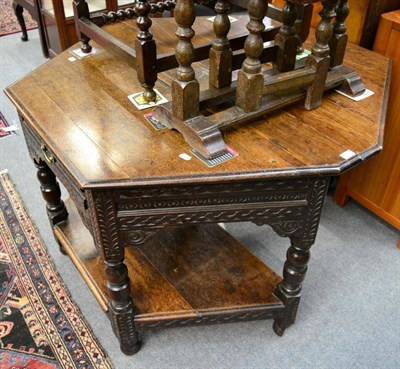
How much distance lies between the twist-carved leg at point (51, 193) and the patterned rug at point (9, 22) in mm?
2465

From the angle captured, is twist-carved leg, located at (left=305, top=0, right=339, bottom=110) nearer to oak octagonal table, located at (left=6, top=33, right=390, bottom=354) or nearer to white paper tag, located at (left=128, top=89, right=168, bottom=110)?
oak octagonal table, located at (left=6, top=33, right=390, bottom=354)

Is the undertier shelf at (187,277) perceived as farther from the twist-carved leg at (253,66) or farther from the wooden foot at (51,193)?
the twist-carved leg at (253,66)

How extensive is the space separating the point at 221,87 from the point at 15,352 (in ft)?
3.22

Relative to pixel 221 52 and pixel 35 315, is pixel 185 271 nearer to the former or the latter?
pixel 35 315

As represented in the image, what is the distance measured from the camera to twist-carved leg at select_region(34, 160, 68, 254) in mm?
1345

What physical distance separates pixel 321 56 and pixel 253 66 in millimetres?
195

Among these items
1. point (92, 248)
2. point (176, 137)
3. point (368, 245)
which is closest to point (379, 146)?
point (176, 137)

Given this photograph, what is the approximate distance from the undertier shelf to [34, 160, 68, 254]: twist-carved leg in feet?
0.12

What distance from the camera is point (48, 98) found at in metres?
1.07

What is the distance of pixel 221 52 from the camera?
38.1 inches

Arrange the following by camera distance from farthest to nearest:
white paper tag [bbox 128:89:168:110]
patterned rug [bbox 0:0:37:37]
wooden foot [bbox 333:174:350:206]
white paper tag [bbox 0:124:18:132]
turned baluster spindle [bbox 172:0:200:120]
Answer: patterned rug [bbox 0:0:37:37], white paper tag [bbox 0:124:18:132], wooden foot [bbox 333:174:350:206], white paper tag [bbox 128:89:168:110], turned baluster spindle [bbox 172:0:200:120]

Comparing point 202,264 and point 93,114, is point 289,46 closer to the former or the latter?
point 93,114

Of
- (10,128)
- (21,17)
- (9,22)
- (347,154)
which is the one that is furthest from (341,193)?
(9,22)

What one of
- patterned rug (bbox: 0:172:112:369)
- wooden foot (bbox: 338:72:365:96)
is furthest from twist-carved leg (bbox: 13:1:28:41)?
wooden foot (bbox: 338:72:365:96)
